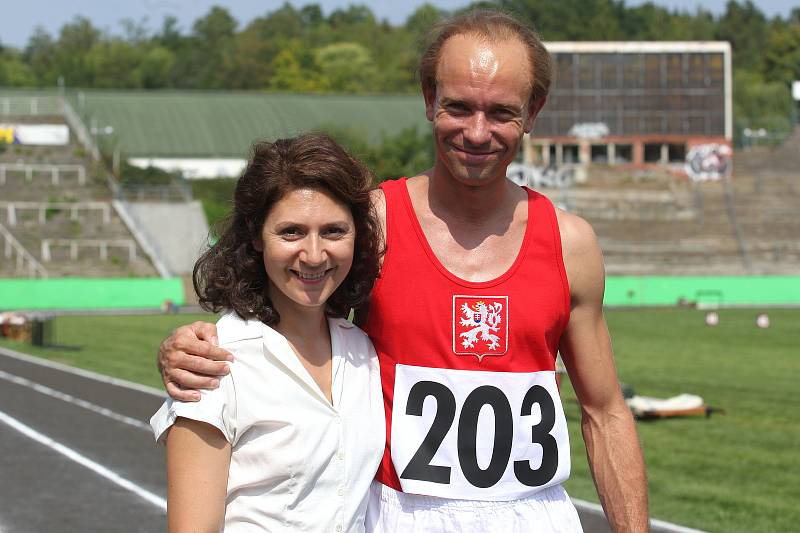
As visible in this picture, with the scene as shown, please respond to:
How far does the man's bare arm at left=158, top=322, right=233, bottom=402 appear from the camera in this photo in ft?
9.43

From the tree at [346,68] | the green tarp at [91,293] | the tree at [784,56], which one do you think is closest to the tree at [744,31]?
the tree at [784,56]

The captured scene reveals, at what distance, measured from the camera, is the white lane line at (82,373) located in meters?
18.1

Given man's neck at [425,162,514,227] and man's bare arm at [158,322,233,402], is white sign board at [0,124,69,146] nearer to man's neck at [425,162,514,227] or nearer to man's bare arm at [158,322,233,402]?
man's neck at [425,162,514,227]

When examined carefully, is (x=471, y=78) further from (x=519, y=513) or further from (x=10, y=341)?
(x=10, y=341)

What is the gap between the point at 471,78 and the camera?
3260 millimetres

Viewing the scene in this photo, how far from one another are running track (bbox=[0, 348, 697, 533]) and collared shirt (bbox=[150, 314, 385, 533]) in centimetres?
604

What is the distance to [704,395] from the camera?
17.5 meters

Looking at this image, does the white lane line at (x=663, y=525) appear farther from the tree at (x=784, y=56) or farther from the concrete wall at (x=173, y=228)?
the tree at (x=784, y=56)

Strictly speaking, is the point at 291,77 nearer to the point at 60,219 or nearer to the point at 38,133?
the point at 38,133

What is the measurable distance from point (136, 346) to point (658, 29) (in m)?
105

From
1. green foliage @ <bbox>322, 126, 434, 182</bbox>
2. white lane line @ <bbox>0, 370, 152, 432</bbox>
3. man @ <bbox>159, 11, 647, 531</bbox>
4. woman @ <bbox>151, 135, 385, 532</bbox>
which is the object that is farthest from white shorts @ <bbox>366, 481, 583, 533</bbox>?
green foliage @ <bbox>322, 126, 434, 182</bbox>

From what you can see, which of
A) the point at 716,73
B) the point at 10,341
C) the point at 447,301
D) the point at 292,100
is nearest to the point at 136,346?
the point at 10,341

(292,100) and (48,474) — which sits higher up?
(292,100)

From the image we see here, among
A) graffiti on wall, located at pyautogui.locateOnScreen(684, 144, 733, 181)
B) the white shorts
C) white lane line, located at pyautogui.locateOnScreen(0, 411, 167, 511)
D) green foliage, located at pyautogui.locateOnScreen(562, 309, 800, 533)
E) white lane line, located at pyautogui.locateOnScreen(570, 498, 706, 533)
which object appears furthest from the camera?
graffiti on wall, located at pyautogui.locateOnScreen(684, 144, 733, 181)
